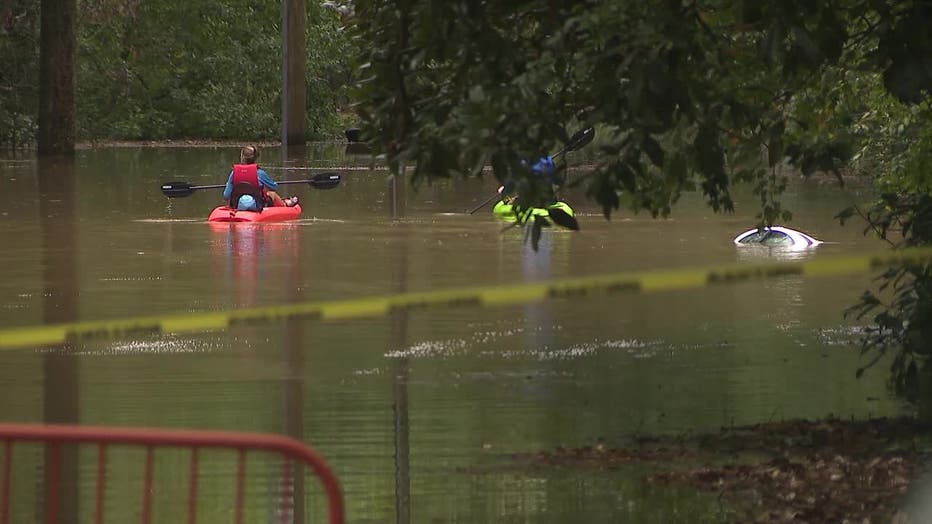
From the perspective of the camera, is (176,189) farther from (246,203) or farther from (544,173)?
(544,173)

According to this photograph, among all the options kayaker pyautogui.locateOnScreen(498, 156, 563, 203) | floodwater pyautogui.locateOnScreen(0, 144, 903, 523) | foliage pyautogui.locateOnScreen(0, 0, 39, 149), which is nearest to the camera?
kayaker pyautogui.locateOnScreen(498, 156, 563, 203)

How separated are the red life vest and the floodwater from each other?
1.71 meters

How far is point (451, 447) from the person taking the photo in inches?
409

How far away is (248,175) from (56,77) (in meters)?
25.1

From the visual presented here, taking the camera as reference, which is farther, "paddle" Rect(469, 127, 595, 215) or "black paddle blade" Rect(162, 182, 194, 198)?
"black paddle blade" Rect(162, 182, 194, 198)

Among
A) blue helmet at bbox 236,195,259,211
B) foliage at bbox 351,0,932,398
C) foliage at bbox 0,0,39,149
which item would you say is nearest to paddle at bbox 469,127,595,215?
foliage at bbox 351,0,932,398

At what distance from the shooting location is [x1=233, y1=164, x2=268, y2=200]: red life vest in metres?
27.1

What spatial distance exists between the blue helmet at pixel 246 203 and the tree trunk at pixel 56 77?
24095 mm

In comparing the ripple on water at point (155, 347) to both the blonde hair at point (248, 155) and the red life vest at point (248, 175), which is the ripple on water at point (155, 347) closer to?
the blonde hair at point (248, 155)

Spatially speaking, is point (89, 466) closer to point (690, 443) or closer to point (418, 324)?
point (690, 443)

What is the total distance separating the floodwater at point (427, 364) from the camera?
9.34 meters

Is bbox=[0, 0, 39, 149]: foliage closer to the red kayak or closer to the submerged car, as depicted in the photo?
the red kayak

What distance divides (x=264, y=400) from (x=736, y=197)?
22.2 metres

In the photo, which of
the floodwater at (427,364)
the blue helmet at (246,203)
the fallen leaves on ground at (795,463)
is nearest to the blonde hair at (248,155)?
the blue helmet at (246,203)
